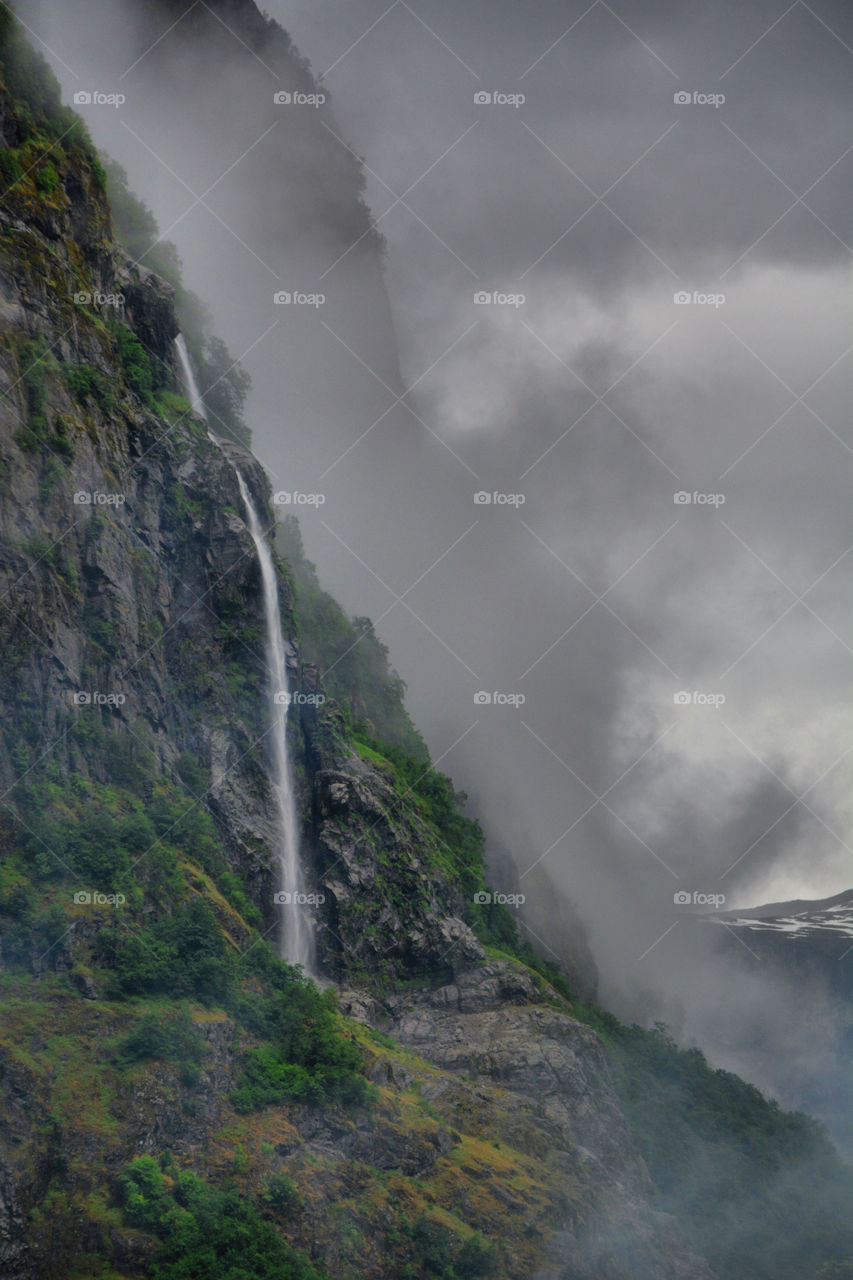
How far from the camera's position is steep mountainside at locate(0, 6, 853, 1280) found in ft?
97.3

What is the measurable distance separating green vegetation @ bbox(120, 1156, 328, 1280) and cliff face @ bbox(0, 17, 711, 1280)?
55 cm

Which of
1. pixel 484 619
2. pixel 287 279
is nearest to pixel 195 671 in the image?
pixel 484 619

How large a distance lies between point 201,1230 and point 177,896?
12.2 m

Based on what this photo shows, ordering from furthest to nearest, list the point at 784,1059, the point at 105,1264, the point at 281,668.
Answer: the point at 784,1059, the point at 281,668, the point at 105,1264

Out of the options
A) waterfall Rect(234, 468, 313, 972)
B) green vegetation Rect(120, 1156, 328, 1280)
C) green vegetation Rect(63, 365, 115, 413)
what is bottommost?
green vegetation Rect(120, 1156, 328, 1280)

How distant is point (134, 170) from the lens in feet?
315

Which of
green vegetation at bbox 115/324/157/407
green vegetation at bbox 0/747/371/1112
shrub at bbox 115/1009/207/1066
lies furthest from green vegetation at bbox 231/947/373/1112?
green vegetation at bbox 115/324/157/407

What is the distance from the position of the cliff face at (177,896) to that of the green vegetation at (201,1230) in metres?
0.55

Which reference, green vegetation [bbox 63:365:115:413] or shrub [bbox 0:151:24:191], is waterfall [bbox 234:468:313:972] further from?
shrub [bbox 0:151:24:191]

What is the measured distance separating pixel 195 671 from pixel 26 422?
14.5m

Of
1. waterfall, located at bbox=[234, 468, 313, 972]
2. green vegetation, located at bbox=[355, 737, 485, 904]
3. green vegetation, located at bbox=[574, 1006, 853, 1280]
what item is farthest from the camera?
green vegetation, located at bbox=[355, 737, 485, 904]

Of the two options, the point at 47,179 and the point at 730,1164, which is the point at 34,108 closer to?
the point at 47,179

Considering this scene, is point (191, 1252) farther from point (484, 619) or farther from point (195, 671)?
point (484, 619)

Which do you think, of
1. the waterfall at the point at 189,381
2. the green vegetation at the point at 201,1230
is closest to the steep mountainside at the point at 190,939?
the green vegetation at the point at 201,1230
